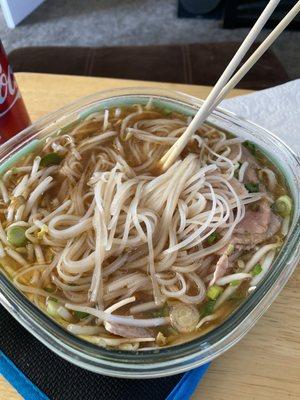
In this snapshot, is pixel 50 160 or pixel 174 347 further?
pixel 50 160

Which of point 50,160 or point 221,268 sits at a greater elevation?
point 50,160

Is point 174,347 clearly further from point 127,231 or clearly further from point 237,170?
point 237,170

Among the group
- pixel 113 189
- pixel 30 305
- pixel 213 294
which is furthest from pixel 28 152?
pixel 213 294

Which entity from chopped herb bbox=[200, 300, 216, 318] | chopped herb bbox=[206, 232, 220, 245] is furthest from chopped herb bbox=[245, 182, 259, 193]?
chopped herb bbox=[200, 300, 216, 318]

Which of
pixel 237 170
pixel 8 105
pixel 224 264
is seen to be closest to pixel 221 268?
pixel 224 264

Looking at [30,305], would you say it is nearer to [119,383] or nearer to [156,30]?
[119,383]

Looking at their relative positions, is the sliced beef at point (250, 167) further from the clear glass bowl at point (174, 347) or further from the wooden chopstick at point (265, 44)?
the wooden chopstick at point (265, 44)

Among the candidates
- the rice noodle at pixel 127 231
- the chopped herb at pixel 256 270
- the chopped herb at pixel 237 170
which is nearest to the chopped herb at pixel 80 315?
the rice noodle at pixel 127 231
